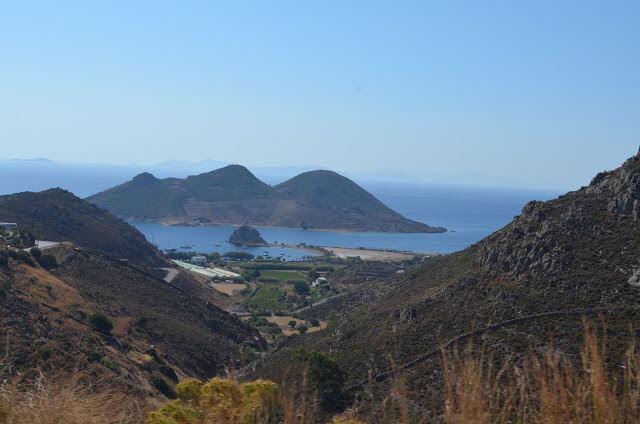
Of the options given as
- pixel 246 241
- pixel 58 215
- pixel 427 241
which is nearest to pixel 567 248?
pixel 58 215

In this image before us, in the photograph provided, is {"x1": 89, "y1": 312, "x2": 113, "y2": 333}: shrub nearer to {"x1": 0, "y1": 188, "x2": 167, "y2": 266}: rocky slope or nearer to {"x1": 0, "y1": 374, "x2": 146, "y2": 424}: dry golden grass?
{"x1": 0, "y1": 374, "x2": 146, "y2": 424}: dry golden grass

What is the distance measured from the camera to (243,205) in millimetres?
176625

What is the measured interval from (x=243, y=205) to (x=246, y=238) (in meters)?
45.2

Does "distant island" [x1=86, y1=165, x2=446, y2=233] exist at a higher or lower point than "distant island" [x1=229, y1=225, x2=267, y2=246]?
higher

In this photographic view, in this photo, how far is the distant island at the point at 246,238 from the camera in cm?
13062

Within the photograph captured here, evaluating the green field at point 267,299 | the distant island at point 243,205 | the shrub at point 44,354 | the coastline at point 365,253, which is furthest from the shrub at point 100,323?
the distant island at point 243,205

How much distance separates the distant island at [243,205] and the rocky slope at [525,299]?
441ft

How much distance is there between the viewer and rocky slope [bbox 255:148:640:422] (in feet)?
70.4


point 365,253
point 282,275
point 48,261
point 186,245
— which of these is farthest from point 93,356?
point 186,245

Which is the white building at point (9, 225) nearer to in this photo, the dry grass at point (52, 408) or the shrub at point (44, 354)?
the shrub at point (44, 354)

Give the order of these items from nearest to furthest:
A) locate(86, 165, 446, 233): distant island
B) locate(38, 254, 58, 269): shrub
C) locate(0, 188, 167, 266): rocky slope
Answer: locate(38, 254, 58, 269): shrub
locate(0, 188, 167, 266): rocky slope
locate(86, 165, 446, 233): distant island

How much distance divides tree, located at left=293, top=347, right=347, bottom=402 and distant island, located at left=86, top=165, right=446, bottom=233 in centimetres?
14134

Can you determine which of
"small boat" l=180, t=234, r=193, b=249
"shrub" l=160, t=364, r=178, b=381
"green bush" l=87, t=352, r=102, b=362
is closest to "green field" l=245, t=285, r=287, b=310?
"shrub" l=160, t=364, r=178, b=381

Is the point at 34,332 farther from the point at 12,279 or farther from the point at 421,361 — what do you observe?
the point at 421,361
